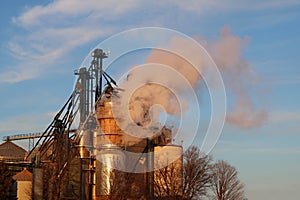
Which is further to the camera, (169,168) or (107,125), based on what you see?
(107,125)

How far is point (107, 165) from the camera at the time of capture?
6850 centimetres

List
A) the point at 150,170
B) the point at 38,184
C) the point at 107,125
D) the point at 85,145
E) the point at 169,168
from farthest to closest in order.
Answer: the point at 85,145
the point at 107,125
the point at 150,170
the point at 169,168
the point at 38,184

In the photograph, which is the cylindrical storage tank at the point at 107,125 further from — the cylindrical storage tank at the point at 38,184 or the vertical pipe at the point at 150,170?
the cylindrical storage tank at the point at 38,184

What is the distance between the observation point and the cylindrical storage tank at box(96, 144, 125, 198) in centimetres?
6756

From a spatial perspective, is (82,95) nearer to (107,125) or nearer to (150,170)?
(107,125)

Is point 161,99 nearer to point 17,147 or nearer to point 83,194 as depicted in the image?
point 83,194

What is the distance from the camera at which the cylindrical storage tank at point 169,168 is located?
65.9 m

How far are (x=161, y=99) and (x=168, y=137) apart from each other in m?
8.13

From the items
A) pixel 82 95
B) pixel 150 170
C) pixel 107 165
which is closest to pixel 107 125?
pixel 107 165

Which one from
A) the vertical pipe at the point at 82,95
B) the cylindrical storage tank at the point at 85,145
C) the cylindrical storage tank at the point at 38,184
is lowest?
the cylindrical storage tank at the point at 38,184

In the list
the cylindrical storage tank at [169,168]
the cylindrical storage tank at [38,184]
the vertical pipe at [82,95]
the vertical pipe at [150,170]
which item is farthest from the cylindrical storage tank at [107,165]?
the vertical pipe at [82,95]

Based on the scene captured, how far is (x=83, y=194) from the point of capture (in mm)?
69938

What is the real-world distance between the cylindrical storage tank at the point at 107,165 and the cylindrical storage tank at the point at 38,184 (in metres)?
10.5

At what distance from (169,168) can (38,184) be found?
62.1ft
